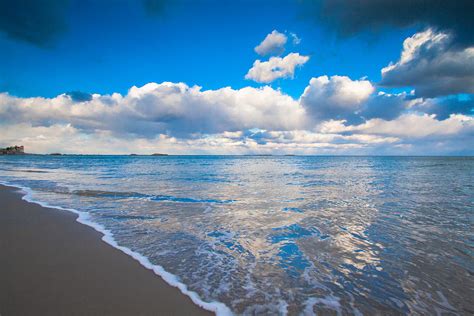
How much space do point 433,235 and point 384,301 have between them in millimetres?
5160

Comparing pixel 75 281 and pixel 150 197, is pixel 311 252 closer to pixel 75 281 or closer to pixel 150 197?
pixel 75 281

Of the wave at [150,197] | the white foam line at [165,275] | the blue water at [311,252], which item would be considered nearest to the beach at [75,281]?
the white foam line at [165,275]

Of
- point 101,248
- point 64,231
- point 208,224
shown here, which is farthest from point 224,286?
point 64,231

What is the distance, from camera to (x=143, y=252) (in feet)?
20.5

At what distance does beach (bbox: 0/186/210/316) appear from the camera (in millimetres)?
3762

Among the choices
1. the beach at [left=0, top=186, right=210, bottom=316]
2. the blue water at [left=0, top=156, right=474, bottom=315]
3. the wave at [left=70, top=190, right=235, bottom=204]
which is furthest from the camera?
the wave at [left=70, top=190, right=235, bottom=204]

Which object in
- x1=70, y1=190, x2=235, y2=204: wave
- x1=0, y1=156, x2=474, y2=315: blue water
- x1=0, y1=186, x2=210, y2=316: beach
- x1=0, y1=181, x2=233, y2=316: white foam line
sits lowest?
x1=70, y1=190, x2=235, y2=204: wave

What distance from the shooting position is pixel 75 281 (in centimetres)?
452

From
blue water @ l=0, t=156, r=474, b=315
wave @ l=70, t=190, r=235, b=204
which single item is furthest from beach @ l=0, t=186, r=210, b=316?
wave @ l=70, t=190, r=235, b=204

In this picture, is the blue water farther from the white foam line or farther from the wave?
the wave

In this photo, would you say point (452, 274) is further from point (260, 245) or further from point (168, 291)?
point (168, 291)

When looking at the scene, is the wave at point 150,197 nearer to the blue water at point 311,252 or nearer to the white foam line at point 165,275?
the blue water at point 311,252

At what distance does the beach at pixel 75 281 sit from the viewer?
376cm

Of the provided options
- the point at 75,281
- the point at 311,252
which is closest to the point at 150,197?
the point at 75,281
